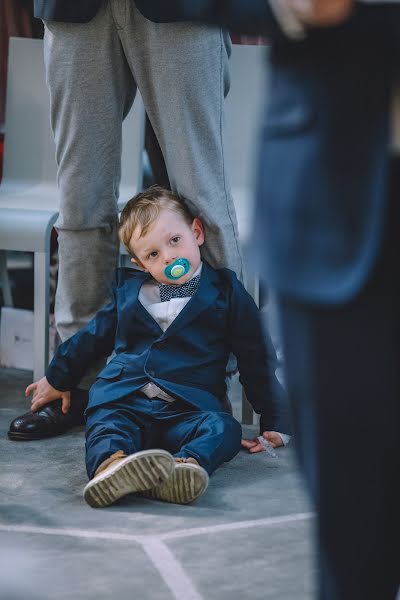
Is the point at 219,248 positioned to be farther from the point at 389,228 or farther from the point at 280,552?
the point at 389,228

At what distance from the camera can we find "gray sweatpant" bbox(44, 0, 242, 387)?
7.65 ft

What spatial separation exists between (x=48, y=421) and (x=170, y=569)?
851mm

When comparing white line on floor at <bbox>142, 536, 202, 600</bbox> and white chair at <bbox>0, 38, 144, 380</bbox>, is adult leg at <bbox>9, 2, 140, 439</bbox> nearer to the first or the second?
white chair at <bbox>0, 38, 144, 380</bbox>

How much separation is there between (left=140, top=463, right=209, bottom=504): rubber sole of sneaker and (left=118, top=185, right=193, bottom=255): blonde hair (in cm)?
59

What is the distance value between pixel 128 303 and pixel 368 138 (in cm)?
152

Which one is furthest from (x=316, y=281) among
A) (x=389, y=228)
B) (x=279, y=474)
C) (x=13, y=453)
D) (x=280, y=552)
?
(x=13, y=453)

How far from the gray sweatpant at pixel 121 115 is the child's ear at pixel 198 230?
2 centimetres

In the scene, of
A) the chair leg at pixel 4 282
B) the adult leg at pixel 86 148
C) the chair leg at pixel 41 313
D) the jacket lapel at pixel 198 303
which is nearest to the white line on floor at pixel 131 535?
the jacket lapel at pixel 198 303

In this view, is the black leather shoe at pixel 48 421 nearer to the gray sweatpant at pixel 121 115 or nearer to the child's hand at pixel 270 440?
the gray sweatpant at pixel 121 115

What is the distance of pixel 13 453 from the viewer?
247cm

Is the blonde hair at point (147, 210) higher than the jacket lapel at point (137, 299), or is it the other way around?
the blonde hair at point (147, 210)

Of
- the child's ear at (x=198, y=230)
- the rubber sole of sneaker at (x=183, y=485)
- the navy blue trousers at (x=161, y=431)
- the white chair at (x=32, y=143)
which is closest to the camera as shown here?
the rubber sole of sneaker at (x=183, y=485)

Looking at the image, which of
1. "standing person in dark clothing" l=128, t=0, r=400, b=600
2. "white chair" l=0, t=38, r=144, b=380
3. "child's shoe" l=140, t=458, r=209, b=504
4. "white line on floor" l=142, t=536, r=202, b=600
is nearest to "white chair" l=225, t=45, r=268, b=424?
"white chair" l=0, t=38, r=144, b=380

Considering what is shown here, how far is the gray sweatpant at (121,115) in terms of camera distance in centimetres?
233
